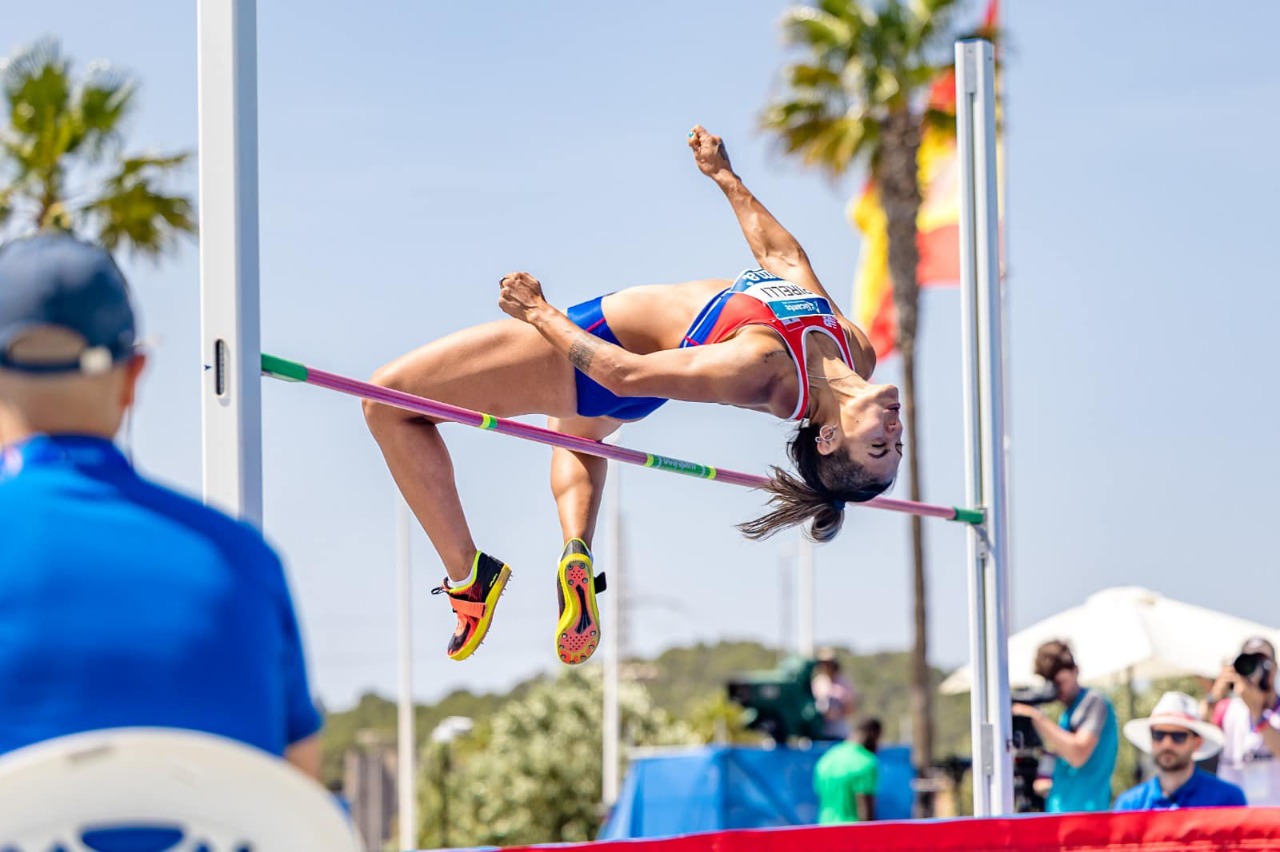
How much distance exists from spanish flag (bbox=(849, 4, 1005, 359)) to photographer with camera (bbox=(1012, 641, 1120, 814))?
11.8m

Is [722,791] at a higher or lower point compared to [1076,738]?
lower

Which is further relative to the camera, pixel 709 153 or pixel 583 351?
pixel 709 153

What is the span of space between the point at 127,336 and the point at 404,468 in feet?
9.09

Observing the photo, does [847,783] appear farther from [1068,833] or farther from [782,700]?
[1068,833]

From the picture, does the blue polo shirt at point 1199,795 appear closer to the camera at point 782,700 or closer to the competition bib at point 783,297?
the competition bib at point 783,297

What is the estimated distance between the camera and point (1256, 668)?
22.3ft

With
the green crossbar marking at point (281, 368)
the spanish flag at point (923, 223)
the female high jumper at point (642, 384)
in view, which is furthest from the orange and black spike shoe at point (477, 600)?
the spanish flag at point (923, 223)

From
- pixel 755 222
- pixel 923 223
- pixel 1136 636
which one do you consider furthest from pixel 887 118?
pixel 755 222

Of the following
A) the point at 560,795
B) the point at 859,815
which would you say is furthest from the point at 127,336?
→ the point at 560,795

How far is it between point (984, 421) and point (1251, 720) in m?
2.35

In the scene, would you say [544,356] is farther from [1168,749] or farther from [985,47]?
[1168,749]

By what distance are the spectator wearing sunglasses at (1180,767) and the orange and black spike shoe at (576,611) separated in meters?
2.03

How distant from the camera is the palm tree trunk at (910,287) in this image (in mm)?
19156

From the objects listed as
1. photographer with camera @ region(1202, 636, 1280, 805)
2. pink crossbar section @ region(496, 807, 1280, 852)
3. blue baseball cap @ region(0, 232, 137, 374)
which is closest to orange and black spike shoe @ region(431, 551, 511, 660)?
pink crossbar section @ region(496, 807, 1280, 852)
